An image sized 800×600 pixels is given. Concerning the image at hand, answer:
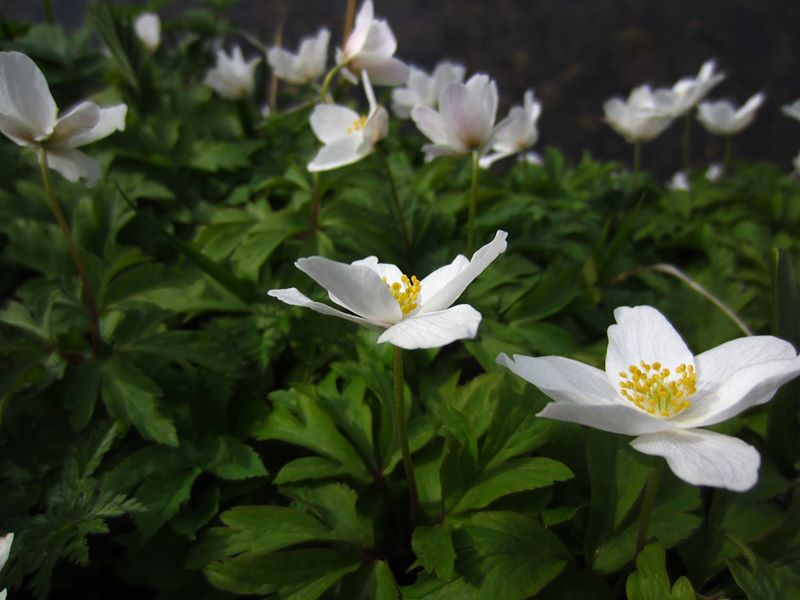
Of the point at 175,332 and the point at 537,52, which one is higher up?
the point at 175,332

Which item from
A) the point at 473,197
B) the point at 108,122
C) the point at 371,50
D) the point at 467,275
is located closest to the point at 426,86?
the point at 371,50

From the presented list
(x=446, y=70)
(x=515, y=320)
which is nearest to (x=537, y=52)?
(x=446, y=70)

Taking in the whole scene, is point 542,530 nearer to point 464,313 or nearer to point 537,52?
point 464,313

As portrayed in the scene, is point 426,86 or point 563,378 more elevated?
point 563,378

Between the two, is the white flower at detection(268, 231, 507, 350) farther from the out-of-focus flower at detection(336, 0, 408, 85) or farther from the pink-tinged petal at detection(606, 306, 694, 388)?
the out-of-focus flower at detection(336, 0, 408, 85)

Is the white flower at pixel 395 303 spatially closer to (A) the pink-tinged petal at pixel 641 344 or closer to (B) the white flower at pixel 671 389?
(B) the white flower at pixel 671 389

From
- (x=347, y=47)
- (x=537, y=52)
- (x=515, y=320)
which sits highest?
(x=347, y=47)

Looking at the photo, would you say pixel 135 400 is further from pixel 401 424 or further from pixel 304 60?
pixel 304 60
